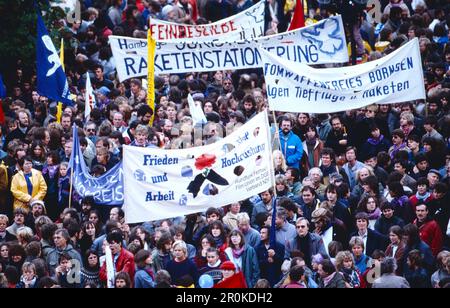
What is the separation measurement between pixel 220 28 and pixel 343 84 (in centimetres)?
420

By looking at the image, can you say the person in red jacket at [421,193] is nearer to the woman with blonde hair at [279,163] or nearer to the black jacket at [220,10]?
the woman with blonde hair at [279,163]

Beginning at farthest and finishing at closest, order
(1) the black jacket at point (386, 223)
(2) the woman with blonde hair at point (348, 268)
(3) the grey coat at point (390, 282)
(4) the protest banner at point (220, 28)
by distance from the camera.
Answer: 1. (4) the protest banner at point (220, 28)
2. (1) the black jacket at point (386, 223)
3. (2) the woman with blonde hair at point (348, 268)
4. (3) the grey coat at point (390, 282)

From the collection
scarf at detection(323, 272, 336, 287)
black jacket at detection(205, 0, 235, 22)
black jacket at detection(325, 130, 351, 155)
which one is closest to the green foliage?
black jacket at detection(205, 0, 235, 22)

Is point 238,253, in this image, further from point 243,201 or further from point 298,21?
point 298,21

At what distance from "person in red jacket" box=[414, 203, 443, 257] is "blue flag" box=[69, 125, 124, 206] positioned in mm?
3934

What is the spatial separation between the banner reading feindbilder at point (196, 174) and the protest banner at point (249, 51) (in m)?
4.73

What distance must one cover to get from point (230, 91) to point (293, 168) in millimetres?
4496

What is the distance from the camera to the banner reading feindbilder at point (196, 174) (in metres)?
22.1

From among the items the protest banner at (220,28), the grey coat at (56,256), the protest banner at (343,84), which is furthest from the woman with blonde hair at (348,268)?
the protest banner at (220,28)

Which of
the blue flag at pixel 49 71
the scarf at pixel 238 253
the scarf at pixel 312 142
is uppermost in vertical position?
the blue flag at pixel 49 71

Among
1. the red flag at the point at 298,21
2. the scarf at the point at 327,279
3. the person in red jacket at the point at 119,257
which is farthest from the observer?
the red flag at the point at 298,21

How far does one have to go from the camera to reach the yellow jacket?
23.8 meters

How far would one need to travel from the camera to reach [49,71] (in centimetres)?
2662

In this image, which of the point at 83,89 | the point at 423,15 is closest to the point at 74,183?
the point at 83,89
